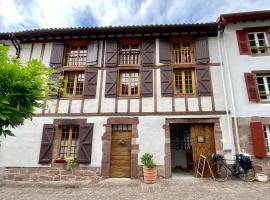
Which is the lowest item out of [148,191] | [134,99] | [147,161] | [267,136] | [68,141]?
[148,191]

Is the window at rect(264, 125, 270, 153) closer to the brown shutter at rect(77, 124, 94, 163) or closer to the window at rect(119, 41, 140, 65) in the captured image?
the window at rect(119, 41, 140, 65)

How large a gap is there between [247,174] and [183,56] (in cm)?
568

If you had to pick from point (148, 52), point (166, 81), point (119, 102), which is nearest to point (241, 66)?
point (166, 81)

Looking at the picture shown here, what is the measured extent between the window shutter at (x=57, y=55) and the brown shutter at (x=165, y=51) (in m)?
4.75

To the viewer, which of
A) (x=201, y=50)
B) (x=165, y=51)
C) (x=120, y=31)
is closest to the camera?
(x=201, y=50)

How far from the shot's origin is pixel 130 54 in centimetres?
971

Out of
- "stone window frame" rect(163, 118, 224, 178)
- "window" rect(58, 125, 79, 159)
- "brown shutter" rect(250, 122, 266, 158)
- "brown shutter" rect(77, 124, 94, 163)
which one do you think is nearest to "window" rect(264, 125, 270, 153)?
"brown shutter" rect(250, 122, 266, 158)

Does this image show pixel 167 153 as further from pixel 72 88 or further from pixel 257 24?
pixel 257 24

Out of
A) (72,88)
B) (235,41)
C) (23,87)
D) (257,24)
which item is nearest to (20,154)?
(72,88)

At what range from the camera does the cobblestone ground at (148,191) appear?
566 cm

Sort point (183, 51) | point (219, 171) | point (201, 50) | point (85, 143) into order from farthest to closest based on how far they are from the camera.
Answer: point (183, 51) → point (201, 50) → point (85, 143) → point (219, 171)

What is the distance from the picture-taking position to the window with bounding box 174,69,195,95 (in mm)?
8969

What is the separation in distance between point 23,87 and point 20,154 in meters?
5.54

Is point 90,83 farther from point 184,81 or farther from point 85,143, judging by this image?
point 184,81
